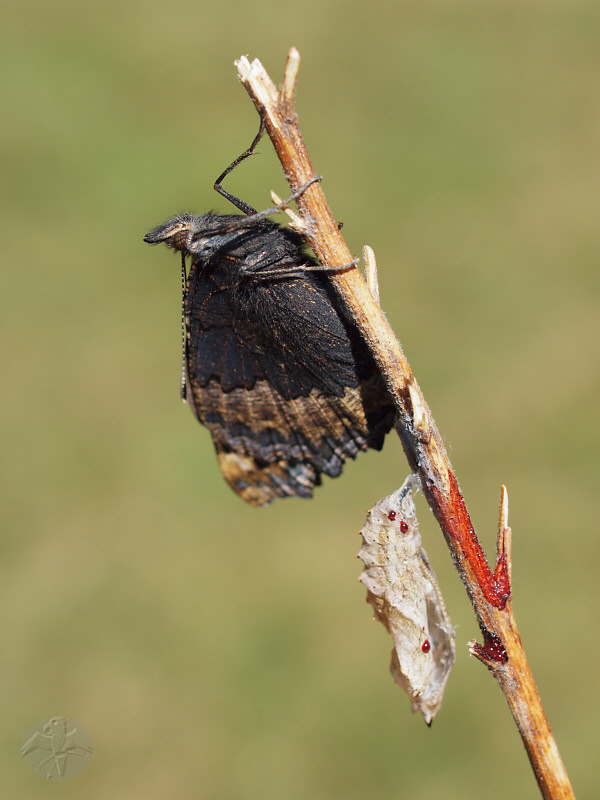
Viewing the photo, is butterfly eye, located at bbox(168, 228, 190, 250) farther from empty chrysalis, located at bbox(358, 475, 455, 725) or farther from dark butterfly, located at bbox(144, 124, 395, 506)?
empty chrysalis, located at bbox(358, 475, 455, 725)

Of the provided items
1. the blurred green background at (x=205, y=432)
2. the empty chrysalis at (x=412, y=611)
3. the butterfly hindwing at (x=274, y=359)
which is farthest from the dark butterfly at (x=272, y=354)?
the blurred green background at (x=205, y=432)

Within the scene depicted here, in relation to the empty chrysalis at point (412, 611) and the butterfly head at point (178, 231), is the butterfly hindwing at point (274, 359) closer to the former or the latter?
the butterfly head at point (178, 231)

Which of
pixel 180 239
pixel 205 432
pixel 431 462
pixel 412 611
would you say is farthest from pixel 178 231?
pixel 205 432

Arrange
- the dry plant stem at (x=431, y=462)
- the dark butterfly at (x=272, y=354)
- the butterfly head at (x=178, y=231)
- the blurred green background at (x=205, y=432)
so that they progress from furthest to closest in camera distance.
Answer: the blurred green background at (x=205, y=432), the butterfly head at (x=178, y=231), the dark butterfly at (x=272, y=354), the dry plant stem at (x=431, y=462)

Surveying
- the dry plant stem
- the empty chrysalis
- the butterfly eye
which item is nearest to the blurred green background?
the empty chrysalis

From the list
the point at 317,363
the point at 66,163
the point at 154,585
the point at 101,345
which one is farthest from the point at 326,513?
the point at 66,163

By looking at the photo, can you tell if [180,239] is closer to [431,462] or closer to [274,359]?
[274,359]
